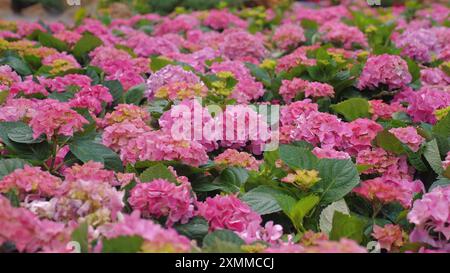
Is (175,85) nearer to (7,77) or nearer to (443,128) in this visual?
(7,77)

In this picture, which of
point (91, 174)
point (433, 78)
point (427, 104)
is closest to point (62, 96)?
point (91, 174)

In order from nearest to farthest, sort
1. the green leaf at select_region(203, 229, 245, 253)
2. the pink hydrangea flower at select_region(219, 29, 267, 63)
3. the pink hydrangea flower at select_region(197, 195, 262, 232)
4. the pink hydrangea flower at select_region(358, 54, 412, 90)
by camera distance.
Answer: the green leaf at select_region(203, 229, 245, 253) → the pink hydrangea flower at select_region(197, 195, 262, 232) → the pink hydrangea flower at select_region(358, 54, 412, 90) → the pink hydrangea flower at select_region(219, 29, 267, 63)

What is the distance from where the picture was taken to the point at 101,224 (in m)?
1.55

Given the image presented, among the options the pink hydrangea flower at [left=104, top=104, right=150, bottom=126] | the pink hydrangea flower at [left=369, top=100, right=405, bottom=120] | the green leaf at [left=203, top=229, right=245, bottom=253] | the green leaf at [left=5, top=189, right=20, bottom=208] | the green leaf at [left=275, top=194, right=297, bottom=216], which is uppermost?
the green leaf at [left=5, top=189, right=20, bottom=208]

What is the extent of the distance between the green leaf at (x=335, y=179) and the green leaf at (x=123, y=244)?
0.77 m

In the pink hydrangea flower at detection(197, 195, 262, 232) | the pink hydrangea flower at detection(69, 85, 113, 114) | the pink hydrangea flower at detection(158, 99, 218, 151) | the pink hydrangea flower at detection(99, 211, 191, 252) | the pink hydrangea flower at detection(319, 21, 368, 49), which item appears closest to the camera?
the pink hydrangea flower at detection(99, 211, 191, 252)

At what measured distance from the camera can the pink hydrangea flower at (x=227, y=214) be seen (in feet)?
6.01

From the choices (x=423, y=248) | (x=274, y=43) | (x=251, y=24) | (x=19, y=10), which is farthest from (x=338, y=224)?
(x=19, y=10)

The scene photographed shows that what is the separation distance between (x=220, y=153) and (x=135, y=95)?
27.9 inches

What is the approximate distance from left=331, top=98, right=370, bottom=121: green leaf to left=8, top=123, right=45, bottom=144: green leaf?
1.30 meters

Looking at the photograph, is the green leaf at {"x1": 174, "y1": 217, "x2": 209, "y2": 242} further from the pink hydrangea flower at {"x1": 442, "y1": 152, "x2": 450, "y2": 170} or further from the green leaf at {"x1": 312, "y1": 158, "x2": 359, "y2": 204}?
the pink hydrangea flower at {"x1": 442, "y1": 152, "x2": 450, "y2": 170}

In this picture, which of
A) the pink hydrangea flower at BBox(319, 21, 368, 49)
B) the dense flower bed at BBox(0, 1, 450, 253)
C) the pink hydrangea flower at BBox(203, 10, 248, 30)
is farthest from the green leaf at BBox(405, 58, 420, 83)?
the pink hydrangea flower at BBox(203, 10, 248, 30)

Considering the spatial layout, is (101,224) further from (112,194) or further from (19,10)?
(19,10)

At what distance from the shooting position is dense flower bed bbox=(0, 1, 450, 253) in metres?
1.60
